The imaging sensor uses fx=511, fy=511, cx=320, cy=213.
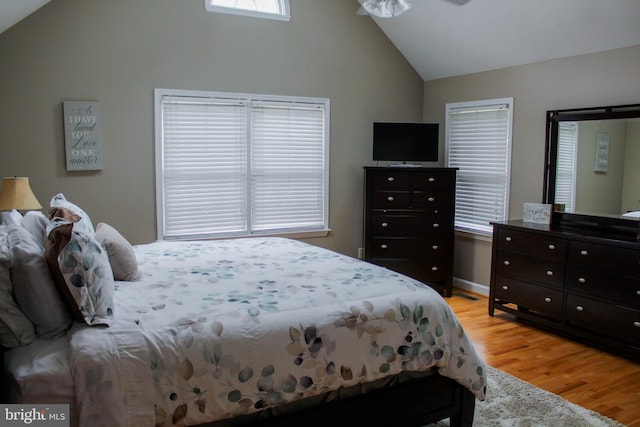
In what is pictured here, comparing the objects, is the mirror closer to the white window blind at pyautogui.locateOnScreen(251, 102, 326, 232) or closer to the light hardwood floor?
the light hardwood floor

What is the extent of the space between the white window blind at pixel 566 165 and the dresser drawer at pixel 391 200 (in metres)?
1.33

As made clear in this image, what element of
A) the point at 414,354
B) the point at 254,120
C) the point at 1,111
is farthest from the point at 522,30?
the point at 1,111

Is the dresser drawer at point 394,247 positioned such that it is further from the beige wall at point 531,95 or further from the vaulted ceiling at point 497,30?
the vaulted ceiling at point 497,30

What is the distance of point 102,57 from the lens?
13.5 ft

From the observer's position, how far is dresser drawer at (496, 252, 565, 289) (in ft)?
12.8

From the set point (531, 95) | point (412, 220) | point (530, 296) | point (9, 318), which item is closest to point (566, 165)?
point (531, 95)

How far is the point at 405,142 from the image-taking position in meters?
5.11

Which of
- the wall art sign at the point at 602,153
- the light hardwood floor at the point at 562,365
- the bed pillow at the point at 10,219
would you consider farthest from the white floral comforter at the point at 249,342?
the wall art sign at the point at 602,153

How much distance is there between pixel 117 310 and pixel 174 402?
1.56 feet

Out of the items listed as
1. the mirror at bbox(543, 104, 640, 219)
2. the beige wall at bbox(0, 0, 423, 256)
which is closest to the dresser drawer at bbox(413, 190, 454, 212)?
the beige wall at bbox(0, 0, 423, 256)

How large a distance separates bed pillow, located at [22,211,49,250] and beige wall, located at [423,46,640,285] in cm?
393

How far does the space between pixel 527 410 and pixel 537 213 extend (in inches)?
79.9

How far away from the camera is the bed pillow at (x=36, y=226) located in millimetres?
2227

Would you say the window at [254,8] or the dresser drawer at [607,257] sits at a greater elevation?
the window at [254,8]
